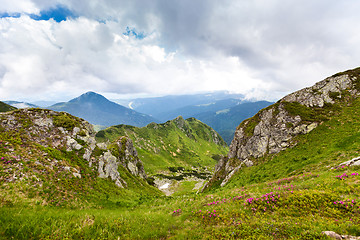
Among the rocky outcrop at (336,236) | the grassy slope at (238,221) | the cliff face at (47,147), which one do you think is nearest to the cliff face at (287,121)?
the grassy slope at (238,221)

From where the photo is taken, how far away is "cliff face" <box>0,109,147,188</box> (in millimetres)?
18719

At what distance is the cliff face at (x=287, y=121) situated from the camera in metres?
39.2

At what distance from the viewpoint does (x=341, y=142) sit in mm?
26734

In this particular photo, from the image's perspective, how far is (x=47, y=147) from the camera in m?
24.6

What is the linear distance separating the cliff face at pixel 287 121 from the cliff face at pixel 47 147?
114ft

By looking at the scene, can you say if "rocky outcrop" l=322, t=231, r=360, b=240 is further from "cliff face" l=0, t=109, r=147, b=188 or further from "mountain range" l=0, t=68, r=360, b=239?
"cliff face" l=0, t=109, r=147, b=188

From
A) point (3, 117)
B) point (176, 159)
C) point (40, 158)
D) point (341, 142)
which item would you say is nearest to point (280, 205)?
point (341, 142)

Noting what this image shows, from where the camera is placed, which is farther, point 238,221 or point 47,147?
point 47,147

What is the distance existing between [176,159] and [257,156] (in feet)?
533

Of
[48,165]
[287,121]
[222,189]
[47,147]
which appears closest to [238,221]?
[222,189]

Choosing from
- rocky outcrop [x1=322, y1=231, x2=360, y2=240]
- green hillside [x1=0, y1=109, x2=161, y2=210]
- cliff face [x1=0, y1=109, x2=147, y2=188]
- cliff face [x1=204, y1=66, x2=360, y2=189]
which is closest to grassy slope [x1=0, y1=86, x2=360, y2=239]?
rocky outcrop [x1=322, y1=231, x2=360, y2=240]

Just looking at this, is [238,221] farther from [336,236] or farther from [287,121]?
[287,121]

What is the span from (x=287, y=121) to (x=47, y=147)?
193 feet

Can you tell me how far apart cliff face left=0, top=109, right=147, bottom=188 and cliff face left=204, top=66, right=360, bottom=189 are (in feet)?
114
